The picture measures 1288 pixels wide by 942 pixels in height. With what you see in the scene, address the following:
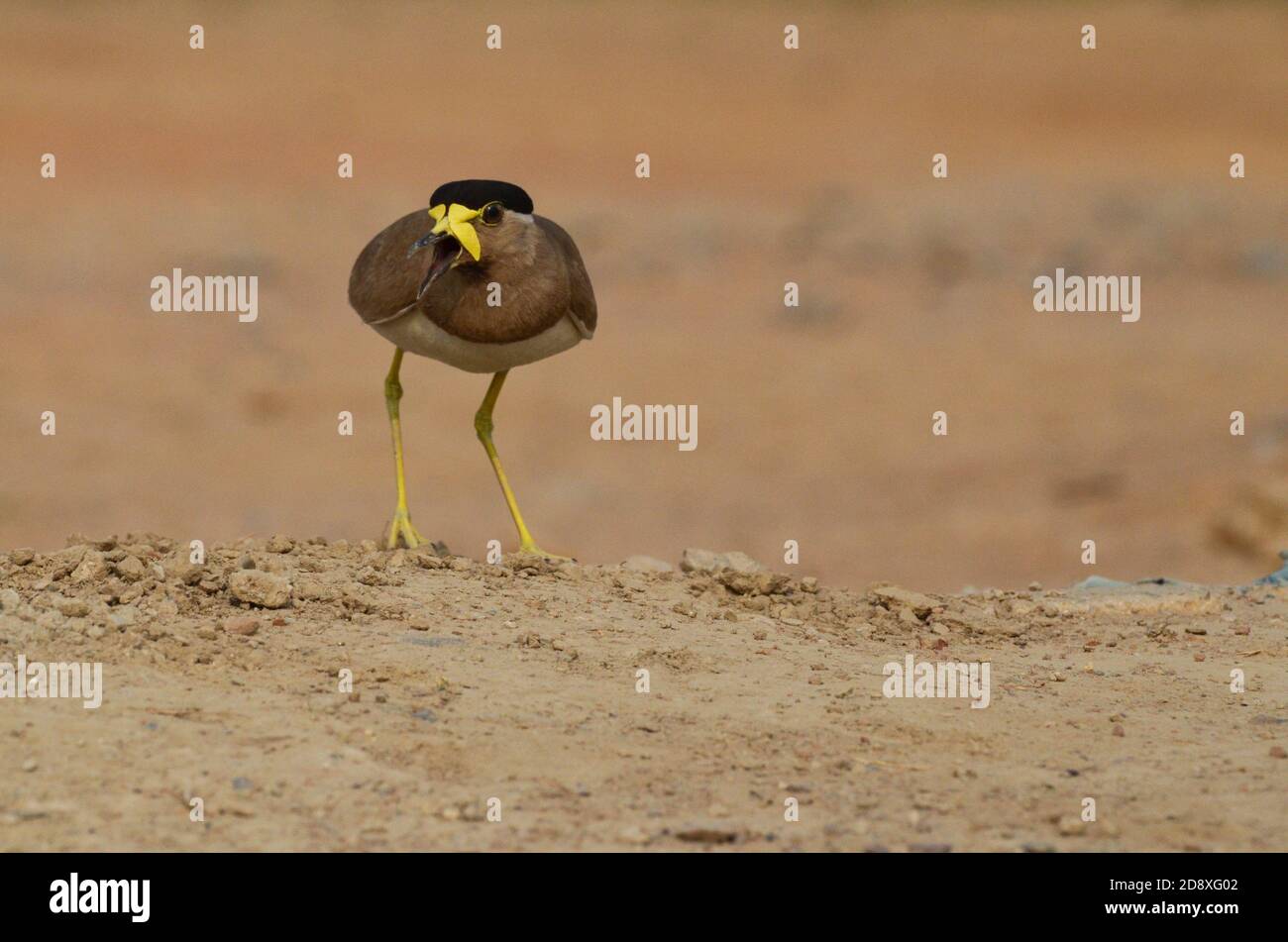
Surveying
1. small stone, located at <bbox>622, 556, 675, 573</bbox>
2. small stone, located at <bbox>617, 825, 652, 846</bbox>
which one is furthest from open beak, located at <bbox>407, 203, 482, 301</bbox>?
small stone, located at <bbox>617, 825, 652, 846</bbox>

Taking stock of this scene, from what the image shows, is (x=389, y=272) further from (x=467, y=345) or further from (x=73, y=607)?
(x=73, y=607)

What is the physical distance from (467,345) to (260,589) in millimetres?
1486

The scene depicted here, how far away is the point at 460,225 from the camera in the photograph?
7.54 m

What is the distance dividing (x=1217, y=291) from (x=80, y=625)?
58.2 ft

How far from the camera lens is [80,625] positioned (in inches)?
251

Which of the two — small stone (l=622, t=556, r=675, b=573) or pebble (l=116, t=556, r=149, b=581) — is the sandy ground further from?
small stone (l=622, t=556, r=675, b=573)

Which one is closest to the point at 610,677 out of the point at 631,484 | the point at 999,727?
the point at 999,727

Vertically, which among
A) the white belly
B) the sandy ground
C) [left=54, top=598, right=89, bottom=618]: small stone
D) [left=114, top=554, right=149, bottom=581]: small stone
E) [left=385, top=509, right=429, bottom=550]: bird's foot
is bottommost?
the sandy ground

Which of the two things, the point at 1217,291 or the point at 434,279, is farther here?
the point at 1217,291

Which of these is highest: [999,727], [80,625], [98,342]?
[98,342]

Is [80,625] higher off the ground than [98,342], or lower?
lower

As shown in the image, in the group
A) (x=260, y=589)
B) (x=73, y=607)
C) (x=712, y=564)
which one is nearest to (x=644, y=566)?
(x=712, y=564)

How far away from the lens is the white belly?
7703 millimetres

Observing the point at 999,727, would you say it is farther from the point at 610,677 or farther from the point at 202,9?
the point at 202,9
